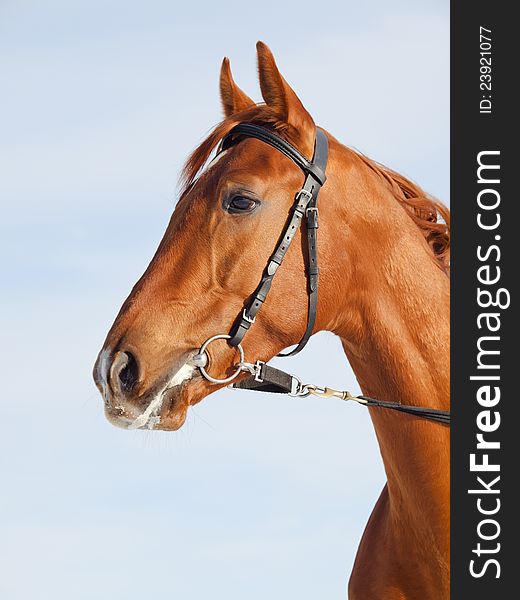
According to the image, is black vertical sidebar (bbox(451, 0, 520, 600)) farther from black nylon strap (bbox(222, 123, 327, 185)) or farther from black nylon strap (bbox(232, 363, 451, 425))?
black nylon strap (bbox(222, 123, 327, 185))

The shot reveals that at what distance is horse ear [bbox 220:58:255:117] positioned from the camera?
215 inches

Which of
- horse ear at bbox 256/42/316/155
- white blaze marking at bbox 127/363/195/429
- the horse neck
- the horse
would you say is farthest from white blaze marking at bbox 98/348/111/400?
horse ear at bbox 256/42/316/155

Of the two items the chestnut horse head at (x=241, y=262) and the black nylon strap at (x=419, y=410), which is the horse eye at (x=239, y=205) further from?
the black nylon strap at (x=419, y=410)

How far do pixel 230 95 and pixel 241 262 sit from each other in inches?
51.5

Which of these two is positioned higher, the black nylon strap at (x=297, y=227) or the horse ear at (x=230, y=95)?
the horse ear at (x=230, y=95)

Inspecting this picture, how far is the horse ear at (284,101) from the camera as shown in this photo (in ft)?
16.1

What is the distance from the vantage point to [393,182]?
5.37 m

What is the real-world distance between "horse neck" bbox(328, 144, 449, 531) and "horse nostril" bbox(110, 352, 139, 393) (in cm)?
118

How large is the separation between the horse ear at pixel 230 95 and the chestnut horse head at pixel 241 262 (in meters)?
0.32

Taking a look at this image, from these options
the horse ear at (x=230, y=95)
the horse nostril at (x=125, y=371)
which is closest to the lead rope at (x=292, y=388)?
the horse nostril at (x=125, y=371)

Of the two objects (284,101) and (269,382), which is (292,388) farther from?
(284,101)

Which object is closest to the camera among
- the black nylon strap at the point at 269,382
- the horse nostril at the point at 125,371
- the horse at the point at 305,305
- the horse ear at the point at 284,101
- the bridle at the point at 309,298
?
the horse nostril at the point at 125,371

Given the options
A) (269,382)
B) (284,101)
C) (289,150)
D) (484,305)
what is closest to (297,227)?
→ (289,150)

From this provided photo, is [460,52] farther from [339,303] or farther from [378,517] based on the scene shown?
[378,517]
